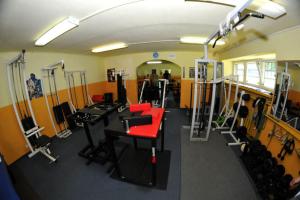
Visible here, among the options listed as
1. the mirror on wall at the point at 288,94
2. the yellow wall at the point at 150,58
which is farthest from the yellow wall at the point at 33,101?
the mirror on wall at the point at 288,94

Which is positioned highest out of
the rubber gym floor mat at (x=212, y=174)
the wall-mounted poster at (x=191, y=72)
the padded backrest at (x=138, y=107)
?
the wall-mounted poster at (x=191, y=72)

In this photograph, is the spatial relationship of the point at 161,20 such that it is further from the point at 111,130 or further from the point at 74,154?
the point at 74,154


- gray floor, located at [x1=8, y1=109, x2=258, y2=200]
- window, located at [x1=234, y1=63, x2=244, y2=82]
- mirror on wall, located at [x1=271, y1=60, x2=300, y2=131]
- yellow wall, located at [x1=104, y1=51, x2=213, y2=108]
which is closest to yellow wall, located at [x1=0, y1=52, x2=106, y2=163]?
gray floor, located at [x1=8, y1=109, x2=258, y2=200]

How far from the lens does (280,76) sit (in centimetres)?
227

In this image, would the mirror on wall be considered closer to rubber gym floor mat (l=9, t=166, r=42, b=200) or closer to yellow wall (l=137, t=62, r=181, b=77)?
rubber gym floor mat (l=9, t=166, r=42, b=200)

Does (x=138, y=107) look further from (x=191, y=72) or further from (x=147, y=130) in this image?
(x=191, y=72)

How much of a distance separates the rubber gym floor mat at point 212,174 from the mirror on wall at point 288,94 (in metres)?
1.19

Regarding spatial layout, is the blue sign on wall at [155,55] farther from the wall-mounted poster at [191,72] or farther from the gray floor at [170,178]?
the gray floor at [170,178]

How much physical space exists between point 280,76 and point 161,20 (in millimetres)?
2264

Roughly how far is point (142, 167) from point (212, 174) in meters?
1.33

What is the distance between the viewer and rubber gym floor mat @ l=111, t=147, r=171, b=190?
7.60 ft

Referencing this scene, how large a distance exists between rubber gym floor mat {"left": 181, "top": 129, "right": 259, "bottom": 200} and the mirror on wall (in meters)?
1.19

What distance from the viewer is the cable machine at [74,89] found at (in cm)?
446

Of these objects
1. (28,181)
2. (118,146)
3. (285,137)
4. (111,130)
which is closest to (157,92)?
(118,146)
